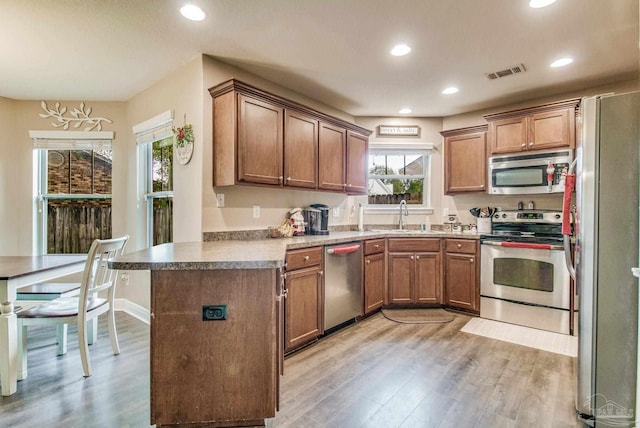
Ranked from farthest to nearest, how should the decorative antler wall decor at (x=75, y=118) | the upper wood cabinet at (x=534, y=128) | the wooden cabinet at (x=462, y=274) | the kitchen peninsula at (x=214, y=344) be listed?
the decorative antler wall decor at (x=75, y=118)
the wooden cabinet at (x=462, y=274)
the upper wood cabinet at (x=534, y=128)
the kitchen peninsula at (x=214, y=344)

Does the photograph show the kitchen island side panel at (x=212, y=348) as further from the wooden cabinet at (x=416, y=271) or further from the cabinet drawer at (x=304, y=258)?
the wooden cabinet at (x=416, y=271)

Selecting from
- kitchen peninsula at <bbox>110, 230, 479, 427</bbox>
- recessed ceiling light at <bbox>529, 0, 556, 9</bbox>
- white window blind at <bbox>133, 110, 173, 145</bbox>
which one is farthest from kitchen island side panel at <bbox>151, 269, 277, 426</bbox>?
recessed ceiling light at <bbox>529, 0, 556, 9</bbox>

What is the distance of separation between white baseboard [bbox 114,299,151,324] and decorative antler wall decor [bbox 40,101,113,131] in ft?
6.89

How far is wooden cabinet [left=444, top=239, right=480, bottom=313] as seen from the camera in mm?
3604

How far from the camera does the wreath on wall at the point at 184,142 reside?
2.82 metres

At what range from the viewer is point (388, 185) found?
4.60 metres

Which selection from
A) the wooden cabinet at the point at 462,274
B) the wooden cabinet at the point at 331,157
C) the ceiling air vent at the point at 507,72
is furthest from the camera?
the wooden cabinet at the point at 462,274

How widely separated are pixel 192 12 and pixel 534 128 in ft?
11.3

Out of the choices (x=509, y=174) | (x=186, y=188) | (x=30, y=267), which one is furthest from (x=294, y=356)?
(x=509, y=174)

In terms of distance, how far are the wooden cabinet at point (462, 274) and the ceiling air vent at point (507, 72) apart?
170cm

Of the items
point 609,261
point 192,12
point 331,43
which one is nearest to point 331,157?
point 331,43

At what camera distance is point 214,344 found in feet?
5.20

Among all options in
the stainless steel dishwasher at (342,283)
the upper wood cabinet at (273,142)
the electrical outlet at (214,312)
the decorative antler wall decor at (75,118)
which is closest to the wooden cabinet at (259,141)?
the upper wood cabinet at (273,142)

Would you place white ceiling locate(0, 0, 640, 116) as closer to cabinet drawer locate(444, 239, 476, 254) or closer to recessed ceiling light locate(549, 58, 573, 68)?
recessed ceiling light locate(549, 58, 573, 68)
